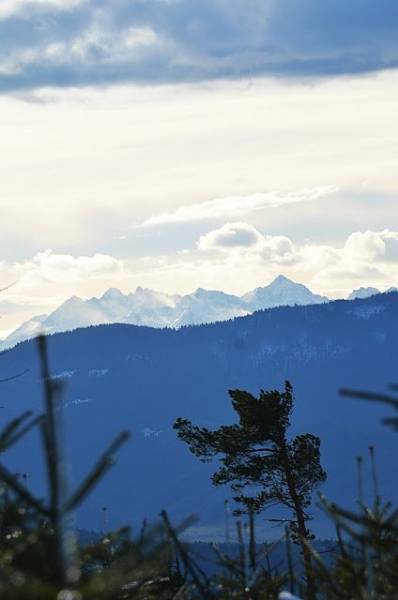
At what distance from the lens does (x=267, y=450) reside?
50.5 meters

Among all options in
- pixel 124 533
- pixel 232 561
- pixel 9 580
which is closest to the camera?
pixel 9 580

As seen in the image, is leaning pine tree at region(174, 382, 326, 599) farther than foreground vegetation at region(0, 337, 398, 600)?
Yes

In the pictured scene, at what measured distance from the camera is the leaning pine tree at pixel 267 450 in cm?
4869

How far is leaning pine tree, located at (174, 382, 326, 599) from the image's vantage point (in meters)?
48.7

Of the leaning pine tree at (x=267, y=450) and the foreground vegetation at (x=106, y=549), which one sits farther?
the leaning pine tree at (x=267, y=450)

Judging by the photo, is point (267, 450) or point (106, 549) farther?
point (267, 450)

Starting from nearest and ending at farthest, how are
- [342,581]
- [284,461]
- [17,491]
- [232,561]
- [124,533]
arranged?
[17,491] → [124,533] → [342,581] → [232,561] → [284,461]

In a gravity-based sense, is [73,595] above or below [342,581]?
above

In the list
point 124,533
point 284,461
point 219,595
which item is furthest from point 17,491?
point 284,461

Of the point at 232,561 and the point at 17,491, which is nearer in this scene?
the point at 17,491

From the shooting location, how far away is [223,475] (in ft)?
168

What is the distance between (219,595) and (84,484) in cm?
557

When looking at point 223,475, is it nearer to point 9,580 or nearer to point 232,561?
point 232,561

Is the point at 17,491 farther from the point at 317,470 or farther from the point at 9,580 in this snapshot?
the point at 317,470
